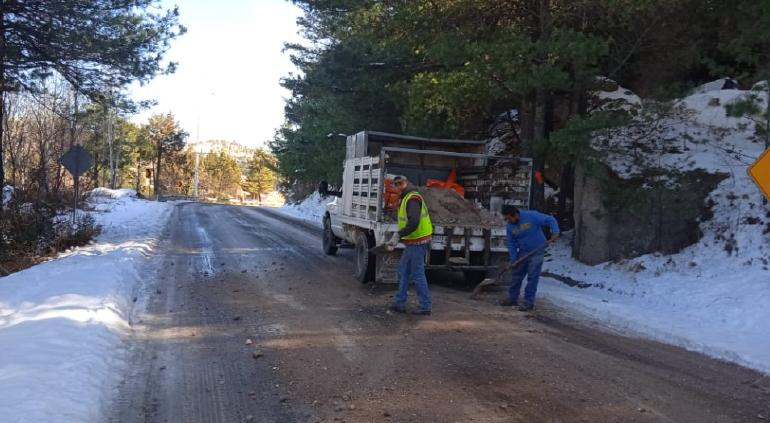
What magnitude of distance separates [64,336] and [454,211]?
6371 mm

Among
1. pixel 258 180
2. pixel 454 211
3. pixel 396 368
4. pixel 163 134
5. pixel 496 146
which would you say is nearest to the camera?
pixel 396 368

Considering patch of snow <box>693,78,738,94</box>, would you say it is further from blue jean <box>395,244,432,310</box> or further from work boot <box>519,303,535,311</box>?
blue jean <box>395,244,432,310</box>

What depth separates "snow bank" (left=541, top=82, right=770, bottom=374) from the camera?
7.42 m

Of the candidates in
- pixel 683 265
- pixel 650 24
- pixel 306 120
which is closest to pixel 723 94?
pixel 650 24

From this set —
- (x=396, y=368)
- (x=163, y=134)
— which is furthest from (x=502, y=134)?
(x=163, y=134)

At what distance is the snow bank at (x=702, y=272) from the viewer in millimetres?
7418

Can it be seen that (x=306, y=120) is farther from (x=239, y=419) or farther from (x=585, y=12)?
(x=239, y=419)

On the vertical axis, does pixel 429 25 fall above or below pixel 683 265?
A: above

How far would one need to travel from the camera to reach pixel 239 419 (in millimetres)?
4449

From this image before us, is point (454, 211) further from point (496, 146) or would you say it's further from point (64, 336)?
point (496, 146)

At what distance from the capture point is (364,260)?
406 inches

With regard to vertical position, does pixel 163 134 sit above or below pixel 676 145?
above

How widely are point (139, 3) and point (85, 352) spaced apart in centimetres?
1119

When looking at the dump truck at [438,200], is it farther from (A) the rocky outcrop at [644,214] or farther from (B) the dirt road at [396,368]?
(A) the rocky outcrop at [644,214]
